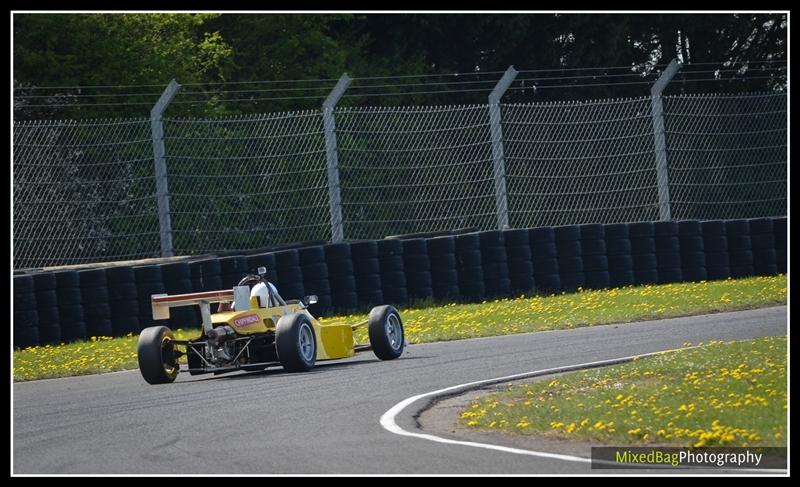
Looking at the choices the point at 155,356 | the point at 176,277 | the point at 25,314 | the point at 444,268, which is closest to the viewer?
the point at 155,356

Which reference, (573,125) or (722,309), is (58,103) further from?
(722,309)

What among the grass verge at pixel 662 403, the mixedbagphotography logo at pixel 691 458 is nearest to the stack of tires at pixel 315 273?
the grass verge at pixel 662 403

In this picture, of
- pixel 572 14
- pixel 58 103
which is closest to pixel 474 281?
pixel 58 103

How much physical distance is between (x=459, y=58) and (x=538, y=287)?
14638 millimetres

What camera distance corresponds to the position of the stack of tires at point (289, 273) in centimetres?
1870

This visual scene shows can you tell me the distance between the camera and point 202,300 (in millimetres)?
13219

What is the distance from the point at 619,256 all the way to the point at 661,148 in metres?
2.08

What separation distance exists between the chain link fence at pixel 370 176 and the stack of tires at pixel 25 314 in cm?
133

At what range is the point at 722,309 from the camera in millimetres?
17500

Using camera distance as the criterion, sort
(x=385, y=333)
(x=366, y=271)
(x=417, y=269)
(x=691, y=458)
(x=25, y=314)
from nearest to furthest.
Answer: (x=691, y=458) < (x=385, y=333) < (x=25, y=314) < (x=366, y=271) < (x=417, y=269)

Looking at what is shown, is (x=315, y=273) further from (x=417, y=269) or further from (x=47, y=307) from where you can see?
(x=47, y=307)

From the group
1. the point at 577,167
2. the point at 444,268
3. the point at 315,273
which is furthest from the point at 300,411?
the point at 577,167

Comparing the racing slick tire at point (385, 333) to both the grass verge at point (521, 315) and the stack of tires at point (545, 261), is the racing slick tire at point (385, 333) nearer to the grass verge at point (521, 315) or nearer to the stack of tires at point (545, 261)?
the grass verge at point (521, 315)

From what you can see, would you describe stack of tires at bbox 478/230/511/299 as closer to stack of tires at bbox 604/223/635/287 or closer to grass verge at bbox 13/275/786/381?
grass verge at bbox 13/275/786/381
